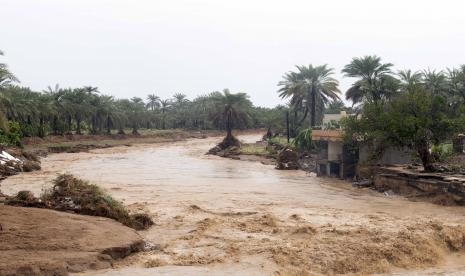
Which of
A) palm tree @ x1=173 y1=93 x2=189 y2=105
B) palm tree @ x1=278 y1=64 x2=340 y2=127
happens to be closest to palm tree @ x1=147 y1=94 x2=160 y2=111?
palm tree @ x1=173 y1=93 x2=189 y2=105

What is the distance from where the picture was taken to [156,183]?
28.9 meters

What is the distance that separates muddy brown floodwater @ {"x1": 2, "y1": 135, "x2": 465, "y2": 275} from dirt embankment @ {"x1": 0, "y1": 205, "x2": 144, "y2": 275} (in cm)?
42

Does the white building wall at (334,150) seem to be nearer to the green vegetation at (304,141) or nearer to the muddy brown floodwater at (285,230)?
the muddy brown floodwater at (285,230)

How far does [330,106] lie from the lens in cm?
5847

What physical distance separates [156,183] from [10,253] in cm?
1900

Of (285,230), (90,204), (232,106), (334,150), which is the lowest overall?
(285,230)

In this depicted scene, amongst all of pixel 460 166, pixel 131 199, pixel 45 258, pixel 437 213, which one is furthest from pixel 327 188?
pixel 45 258

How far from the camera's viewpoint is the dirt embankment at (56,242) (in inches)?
375

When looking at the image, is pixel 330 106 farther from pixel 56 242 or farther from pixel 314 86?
pixel 56 242

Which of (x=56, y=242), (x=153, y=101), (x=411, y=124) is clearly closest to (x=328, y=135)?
(x=411, y=124)

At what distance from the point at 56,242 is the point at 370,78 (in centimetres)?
3389

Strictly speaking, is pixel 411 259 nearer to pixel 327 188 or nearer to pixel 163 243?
pixel 163 243

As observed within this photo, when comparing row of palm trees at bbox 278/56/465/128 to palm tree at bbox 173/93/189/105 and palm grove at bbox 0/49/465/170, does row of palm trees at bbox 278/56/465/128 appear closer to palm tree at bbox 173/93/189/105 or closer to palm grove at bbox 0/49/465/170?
palm grove at bbox 0/49/465/170

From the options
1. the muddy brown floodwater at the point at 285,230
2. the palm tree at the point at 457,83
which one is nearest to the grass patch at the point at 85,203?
the muddy brown floodwater at the point at 285,230
